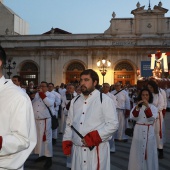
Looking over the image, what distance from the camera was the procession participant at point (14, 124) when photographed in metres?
2.49

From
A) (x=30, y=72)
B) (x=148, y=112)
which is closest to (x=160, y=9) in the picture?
(x=30, y=72)

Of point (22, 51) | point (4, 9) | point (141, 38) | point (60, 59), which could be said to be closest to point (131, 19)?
point (141, 38)

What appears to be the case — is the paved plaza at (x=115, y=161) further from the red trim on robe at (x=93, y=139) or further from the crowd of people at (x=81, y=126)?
the red trim on robe at (x=93, y=139)

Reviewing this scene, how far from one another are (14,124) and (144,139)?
4.34 meters

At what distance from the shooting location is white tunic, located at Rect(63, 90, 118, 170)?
4.38 m

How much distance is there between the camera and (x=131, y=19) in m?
37.3

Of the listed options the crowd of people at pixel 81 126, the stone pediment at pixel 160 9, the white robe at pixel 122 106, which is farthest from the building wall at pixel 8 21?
the crowd of people at pixel 81 126

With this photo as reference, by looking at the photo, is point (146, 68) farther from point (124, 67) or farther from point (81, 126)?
point (81, 126)

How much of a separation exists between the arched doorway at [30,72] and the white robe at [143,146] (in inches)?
1210

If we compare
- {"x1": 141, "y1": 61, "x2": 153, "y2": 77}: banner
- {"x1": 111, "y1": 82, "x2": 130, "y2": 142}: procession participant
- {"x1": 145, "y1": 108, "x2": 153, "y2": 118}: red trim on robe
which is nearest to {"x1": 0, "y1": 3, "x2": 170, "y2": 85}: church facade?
{"x1": 141, "y1": 61, "x2": 153, "y2": 77}: banner

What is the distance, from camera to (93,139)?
4.16 m

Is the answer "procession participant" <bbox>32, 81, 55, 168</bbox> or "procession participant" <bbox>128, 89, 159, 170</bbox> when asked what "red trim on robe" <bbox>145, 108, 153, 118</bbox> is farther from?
"procession participant" <bbox>32, 81, 55, 168</bbox>

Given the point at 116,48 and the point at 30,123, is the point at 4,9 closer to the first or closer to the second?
the point at 116,48

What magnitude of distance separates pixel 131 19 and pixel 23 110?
3617 centimetres
